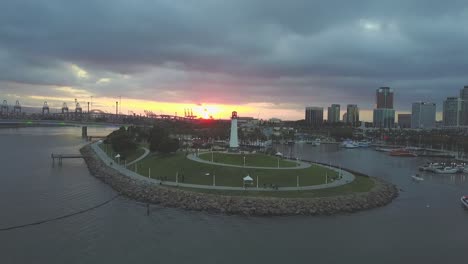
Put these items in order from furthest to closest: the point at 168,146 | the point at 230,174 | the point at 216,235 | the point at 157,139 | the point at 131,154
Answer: the point at 131,154 < the point at 157,139 < the point at 168,146 < the point at 230,174 < the point at 216,235

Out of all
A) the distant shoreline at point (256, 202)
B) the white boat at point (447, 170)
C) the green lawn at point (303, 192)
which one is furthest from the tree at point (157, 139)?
the white boat at point (447, 170)

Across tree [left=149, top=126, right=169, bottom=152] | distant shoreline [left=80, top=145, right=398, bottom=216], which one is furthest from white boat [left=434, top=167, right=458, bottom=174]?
tree [left=149, top=126, right=169, bottom=152]

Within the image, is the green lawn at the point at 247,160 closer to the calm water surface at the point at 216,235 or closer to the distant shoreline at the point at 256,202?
the distant shoreline at the point at 256,202

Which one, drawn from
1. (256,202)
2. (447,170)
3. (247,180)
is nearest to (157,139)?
(247,180)

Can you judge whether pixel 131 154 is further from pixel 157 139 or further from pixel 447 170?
pixel 447 170

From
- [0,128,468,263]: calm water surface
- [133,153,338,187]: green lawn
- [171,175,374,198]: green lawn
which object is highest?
[133,153,338,187]: green lawn

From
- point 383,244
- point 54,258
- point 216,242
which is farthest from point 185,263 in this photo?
point 383,244

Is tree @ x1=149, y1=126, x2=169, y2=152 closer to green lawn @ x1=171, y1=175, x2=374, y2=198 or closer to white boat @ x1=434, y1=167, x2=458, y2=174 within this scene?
green lawn @ x1=171, y1=175, x2=374, y2=198
